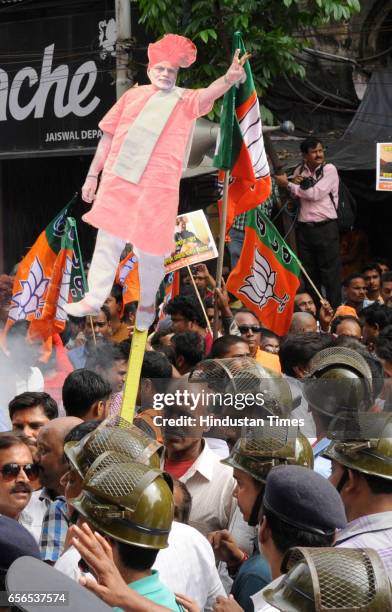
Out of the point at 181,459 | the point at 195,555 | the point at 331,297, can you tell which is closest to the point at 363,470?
the point at 195,555

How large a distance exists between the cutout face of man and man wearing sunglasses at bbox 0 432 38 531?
3050mm

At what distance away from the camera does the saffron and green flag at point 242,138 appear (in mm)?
7367

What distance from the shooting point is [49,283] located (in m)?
7.86

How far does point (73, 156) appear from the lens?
14.2 m

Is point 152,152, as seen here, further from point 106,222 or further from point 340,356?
point 340,356

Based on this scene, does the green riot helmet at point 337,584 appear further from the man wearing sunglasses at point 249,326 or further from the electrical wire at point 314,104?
the electrical wire at point 314,104

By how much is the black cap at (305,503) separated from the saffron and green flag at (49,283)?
4.56 metres

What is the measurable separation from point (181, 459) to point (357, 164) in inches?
284

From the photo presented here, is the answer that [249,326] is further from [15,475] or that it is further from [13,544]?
[13,544]

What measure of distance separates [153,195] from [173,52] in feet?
3.22

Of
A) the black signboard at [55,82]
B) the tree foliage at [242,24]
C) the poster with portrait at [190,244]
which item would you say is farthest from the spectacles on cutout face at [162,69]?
the black signboard at [55,82]

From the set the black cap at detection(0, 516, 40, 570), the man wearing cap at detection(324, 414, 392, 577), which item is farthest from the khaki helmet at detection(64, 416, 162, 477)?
the man wearing cap at detection(324, 414, 392, 577)

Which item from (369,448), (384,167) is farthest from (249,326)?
(369,448)

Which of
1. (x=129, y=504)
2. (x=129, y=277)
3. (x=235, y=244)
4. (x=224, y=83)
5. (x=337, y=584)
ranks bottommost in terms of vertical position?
(x=235, y=244)
